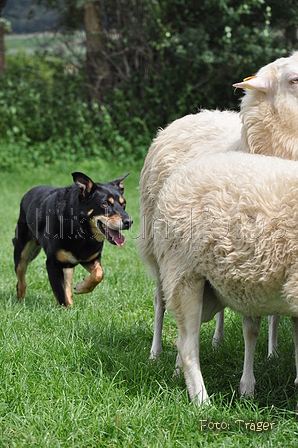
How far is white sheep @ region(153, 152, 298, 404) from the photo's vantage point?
2.38 meters

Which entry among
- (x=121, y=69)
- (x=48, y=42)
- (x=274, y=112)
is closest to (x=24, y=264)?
(x=274, y=112)

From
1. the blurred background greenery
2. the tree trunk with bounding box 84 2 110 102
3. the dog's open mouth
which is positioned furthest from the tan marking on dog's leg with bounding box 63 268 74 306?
the tree trunk with bounding box 84 2 110 102

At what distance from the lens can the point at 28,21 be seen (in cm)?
1320

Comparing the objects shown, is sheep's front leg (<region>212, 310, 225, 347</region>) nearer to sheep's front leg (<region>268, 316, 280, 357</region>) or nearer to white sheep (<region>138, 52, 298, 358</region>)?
white sheep (<region>138, 52, 298, 358</region>)

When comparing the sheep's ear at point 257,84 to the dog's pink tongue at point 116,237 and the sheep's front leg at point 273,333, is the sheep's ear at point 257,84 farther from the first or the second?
the dog's pink tongue at point 116,237

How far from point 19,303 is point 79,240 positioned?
0.66 m

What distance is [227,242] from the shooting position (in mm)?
2443

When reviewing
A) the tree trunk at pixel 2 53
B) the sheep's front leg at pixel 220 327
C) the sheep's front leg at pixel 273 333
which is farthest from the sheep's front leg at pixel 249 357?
the tree trunk at pixel 2 53

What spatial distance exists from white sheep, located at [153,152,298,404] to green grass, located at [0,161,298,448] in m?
0.18

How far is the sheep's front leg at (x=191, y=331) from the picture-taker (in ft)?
8.78

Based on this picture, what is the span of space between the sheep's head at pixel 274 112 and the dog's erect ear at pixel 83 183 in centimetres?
157

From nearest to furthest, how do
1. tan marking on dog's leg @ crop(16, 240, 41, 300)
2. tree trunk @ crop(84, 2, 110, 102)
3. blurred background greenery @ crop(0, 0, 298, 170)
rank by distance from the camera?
tan marking on dog's leg @ crop(16, 240, 41, 300) < blurred background greenery @ crop(0, 0, 298, 170) < tree trunk @ crop(84, 2, 110, 102)

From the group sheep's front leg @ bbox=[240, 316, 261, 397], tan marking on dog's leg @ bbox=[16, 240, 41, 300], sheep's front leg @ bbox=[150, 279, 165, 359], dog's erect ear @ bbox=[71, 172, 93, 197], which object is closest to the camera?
sheep's front leg @ bbox=[240, 316, 261, 397]

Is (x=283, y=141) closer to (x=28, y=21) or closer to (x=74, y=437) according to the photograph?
(x=74, y=437)
